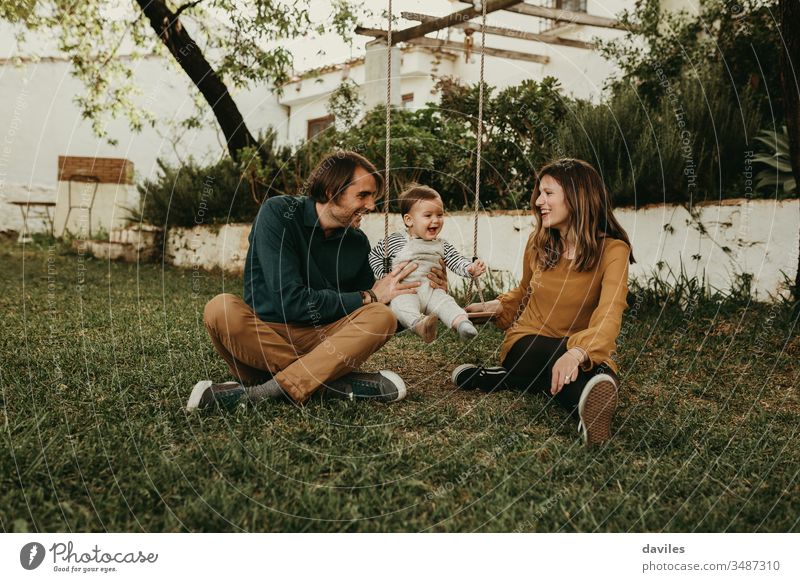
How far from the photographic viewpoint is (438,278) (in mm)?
3670

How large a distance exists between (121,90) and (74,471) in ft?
27.4

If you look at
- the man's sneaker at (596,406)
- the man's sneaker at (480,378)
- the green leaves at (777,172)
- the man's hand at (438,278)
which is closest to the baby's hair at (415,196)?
the man's hand at (438,278)

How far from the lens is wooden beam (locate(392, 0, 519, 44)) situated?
611 cm

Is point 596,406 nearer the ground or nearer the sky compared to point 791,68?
nearer the ground

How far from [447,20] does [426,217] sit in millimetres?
3449

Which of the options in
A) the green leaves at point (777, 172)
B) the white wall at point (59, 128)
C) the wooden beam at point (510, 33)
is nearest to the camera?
the green leaves at point (777, 172)

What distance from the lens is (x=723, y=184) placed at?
198 inches

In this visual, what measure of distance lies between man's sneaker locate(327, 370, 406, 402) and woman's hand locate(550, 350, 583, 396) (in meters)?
0.69

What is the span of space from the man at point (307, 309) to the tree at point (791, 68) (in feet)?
7.58

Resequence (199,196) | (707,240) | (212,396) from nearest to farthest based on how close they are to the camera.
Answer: (212,396) < (707,240) < (199,196)

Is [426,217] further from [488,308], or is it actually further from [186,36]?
[186,36]

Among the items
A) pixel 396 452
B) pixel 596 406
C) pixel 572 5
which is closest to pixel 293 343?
pixel 396 452

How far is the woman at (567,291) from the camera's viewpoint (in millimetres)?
2469

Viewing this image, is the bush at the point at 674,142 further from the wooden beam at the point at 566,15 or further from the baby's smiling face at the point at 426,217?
the wooden beam at the point at 566,15
